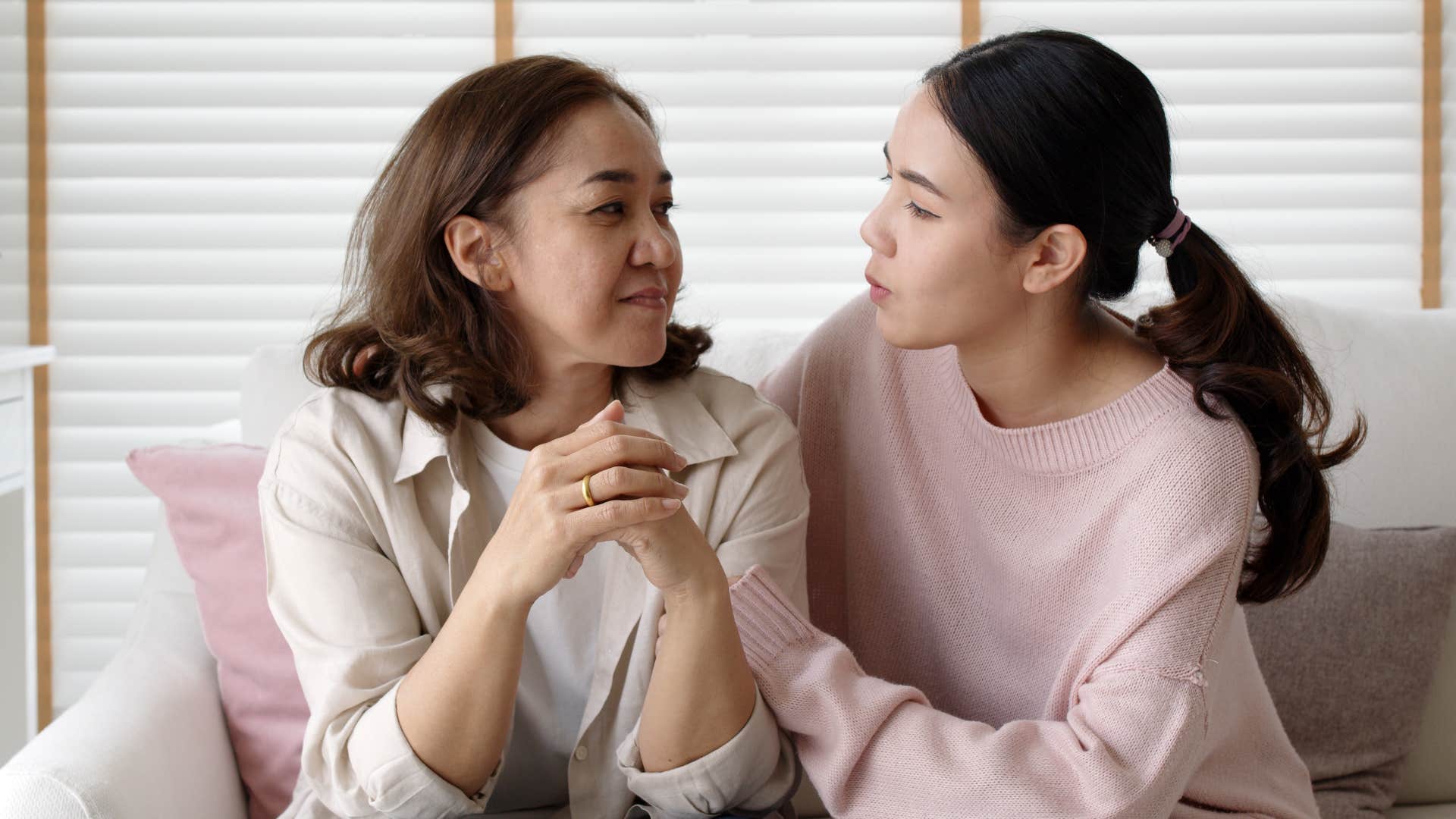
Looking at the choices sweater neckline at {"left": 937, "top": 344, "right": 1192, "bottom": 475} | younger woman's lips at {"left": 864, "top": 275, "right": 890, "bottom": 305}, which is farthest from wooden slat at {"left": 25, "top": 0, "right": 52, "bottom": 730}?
sweater neckline at {"left": 937, "top": 344, "right": 1192, "bottom": 475}

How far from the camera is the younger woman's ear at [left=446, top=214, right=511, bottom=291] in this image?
1.40 m

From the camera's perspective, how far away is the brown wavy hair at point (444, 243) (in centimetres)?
137

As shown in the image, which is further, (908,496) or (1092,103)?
(908,496)

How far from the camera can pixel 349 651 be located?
1.29 meters

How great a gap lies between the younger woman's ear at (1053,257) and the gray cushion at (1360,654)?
64 cm

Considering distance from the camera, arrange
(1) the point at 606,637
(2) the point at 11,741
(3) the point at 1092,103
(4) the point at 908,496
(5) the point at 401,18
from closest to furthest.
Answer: (3) the point at 1092,103 → (1) the point at 606,637 → (4) the point at 908,496 → (2) the point at 11,741 → (5) the point at 401,18

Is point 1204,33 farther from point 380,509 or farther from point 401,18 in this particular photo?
point 380,509

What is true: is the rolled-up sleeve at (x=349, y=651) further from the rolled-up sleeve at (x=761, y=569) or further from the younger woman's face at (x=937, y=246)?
the younger woman's face at (x=937, y=246)

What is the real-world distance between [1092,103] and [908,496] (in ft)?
1.69

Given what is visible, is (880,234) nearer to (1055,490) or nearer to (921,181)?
(921,181)

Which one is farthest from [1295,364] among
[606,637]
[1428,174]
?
[1428,174]

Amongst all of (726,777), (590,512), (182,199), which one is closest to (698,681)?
(726,777)

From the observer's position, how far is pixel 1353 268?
293 centimetres

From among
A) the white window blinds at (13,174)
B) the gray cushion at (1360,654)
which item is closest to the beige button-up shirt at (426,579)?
the gray cushion at (1360,654)
